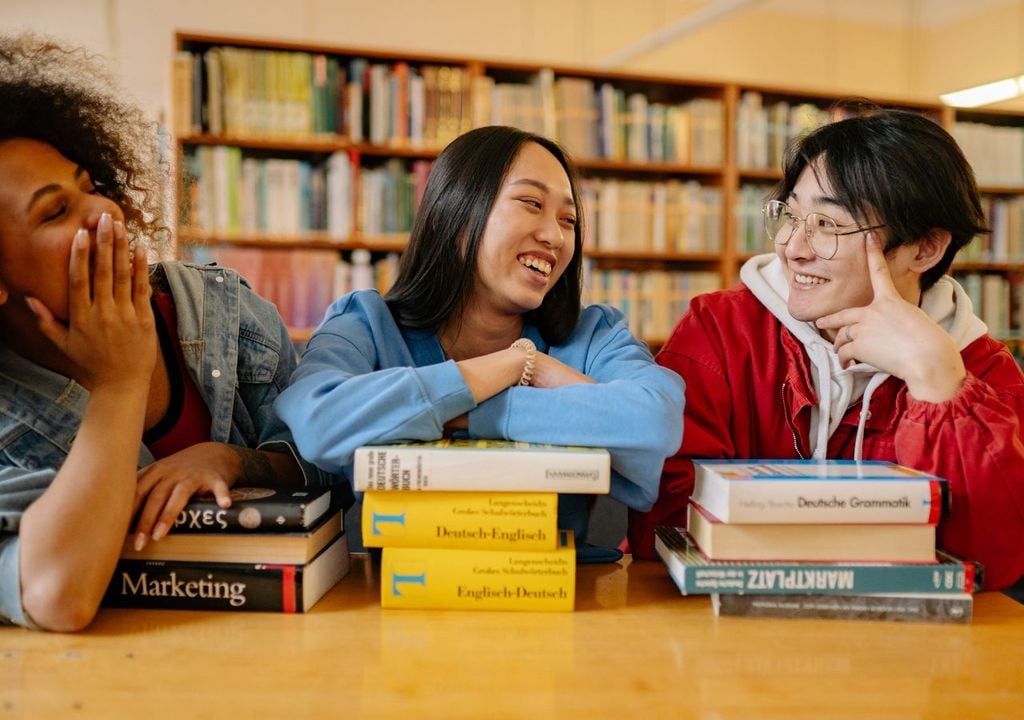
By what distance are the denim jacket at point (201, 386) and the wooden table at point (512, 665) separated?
0.21 m

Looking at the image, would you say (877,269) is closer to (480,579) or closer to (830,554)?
(830,554)

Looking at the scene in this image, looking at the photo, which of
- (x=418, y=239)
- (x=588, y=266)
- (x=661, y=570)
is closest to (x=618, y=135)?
(x=588, y=266)

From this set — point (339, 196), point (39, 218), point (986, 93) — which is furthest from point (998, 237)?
point (39, 218)

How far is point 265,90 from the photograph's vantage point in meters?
3.29

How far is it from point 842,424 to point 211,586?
0.93m

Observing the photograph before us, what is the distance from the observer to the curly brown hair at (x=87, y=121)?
3.37 feet

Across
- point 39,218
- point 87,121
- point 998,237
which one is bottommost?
point 39,218

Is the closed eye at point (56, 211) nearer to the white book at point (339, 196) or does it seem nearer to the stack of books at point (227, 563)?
the stack of books at point (227, 563)

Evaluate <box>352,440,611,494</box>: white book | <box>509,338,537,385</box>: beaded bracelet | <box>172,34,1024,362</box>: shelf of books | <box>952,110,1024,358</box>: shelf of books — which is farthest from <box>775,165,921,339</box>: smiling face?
<box>952,110,1024,358</box>: shelf of books

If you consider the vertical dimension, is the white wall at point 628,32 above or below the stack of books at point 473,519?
above

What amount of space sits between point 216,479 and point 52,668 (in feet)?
0.89

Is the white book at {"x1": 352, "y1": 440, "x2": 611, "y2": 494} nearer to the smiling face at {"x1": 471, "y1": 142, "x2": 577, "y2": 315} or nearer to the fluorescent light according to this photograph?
the smiling face at {"x1": 471, "y1": 142, "x2": 577, "y2": 315}

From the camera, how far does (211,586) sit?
919mm

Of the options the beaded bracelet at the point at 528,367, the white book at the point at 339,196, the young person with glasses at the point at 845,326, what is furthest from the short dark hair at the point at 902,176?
the white book at the point at 339,196
